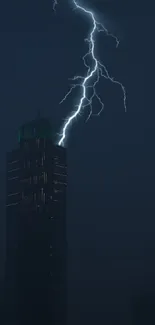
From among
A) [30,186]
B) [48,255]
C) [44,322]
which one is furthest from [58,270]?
[30,186]

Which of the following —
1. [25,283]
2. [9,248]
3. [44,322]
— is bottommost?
[44,322]

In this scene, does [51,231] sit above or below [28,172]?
below

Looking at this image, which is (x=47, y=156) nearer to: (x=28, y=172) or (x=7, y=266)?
(x=28, y=172)

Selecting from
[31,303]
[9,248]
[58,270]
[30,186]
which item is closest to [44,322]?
[31,303]

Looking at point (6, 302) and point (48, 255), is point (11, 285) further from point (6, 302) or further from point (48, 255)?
point (48, 255)

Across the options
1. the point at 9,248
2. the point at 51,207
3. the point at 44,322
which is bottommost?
the point at 44,322

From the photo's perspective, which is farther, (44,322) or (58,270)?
(58,270)
